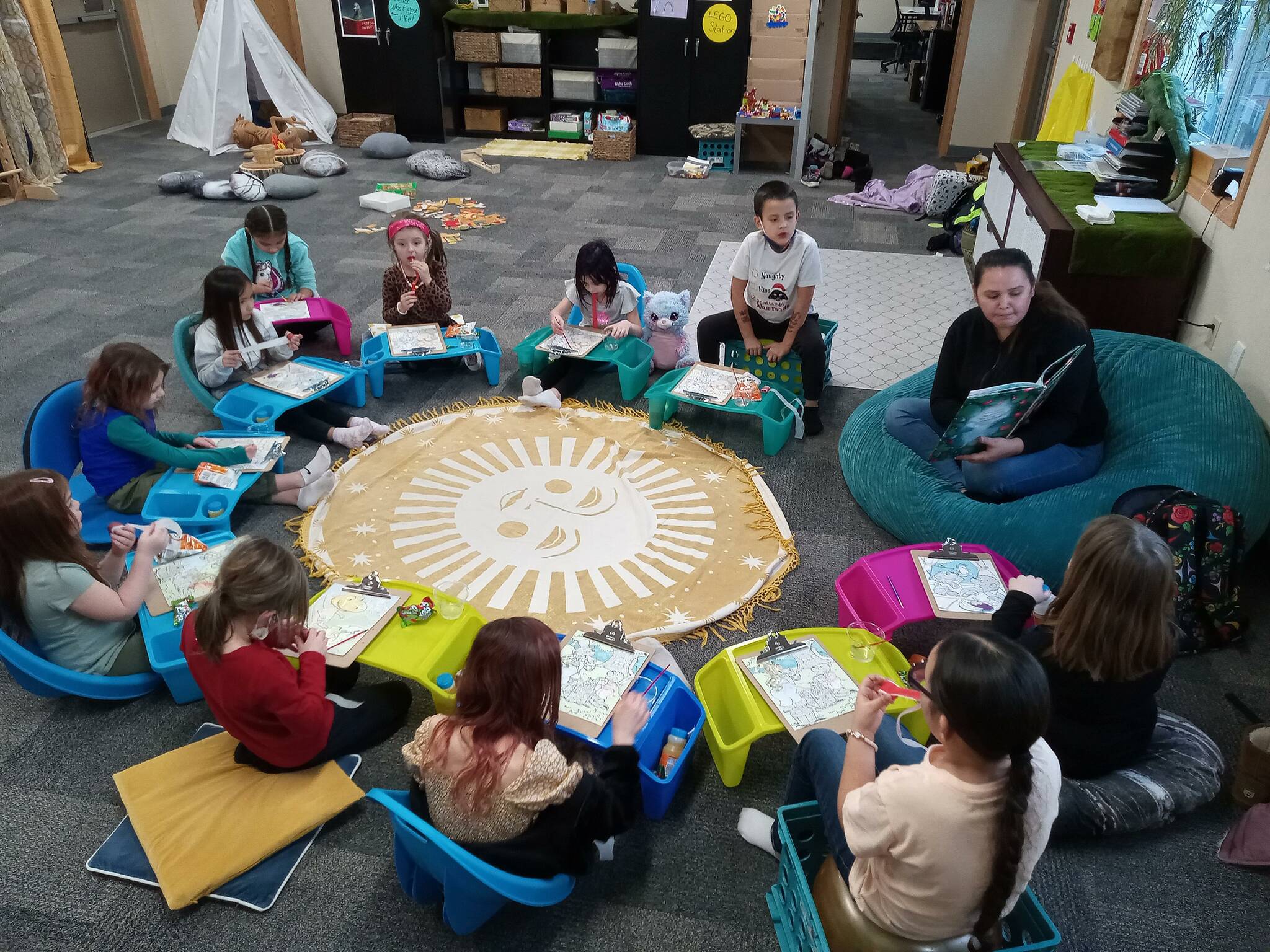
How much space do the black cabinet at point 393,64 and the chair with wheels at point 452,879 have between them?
769cm

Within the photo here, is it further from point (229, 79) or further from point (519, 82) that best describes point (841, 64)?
point (229, 79)

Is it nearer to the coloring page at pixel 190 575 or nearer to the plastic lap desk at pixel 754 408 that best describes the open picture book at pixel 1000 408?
the plastic lap desk at pixel 754 408

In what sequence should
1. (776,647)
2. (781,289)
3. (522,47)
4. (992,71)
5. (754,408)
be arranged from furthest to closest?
1. (522,47)
2. (992,71)
3. (781,289)
4. (754,408)
5. (776,647)

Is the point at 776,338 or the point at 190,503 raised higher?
the point at 776,338

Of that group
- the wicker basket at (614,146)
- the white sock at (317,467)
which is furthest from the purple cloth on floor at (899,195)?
the white sock at (317,467)

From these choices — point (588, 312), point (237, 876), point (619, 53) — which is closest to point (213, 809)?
point (237, 876)

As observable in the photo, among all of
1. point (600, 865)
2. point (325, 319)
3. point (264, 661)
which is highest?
point (264, 661)

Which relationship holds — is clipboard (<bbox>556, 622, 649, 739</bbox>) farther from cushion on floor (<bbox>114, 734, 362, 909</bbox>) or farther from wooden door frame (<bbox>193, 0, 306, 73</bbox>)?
wooden door frame (<bbox>193, 0, 306, 73</bbox>)

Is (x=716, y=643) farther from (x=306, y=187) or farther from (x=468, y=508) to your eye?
(x=306, y=187)

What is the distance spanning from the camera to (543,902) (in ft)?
5.65

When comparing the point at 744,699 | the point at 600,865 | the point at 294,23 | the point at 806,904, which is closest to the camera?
the point at 806,904

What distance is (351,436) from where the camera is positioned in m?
3.50

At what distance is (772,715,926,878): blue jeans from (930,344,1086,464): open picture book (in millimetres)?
1211

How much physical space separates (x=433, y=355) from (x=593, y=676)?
2091 millimetres
